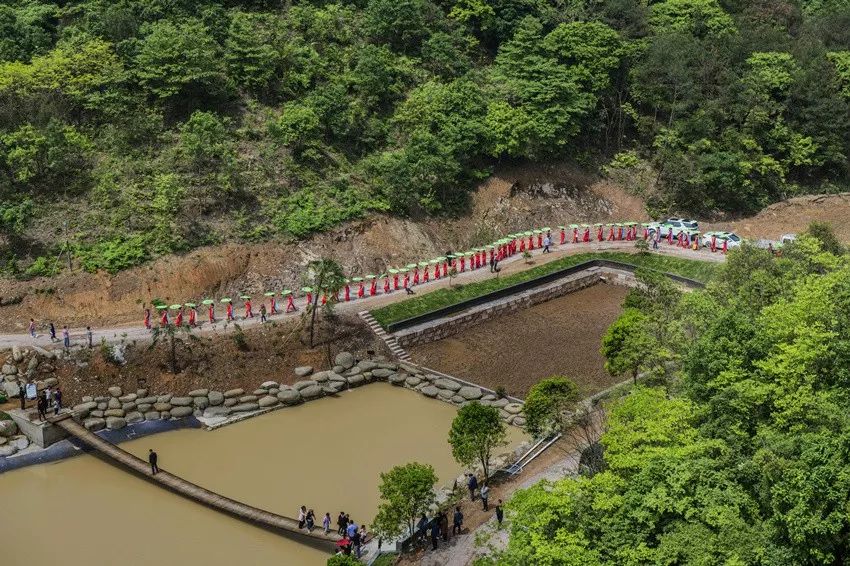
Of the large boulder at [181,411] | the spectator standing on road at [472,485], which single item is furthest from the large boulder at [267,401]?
the spectator standing on road at [472,485]

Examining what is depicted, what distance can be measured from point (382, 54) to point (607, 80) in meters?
14.5

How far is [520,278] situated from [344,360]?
12.0m

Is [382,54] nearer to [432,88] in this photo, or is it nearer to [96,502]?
[432,88]

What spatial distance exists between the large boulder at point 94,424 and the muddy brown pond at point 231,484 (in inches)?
61.9

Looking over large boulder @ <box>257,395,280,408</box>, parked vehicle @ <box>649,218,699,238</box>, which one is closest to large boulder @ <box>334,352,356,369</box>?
large boulder @ <box>257,395,280,408</box>

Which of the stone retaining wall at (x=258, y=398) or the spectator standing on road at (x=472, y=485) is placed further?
the stone retaining wall at (x=258, y=398)


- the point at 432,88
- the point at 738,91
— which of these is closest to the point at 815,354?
the point at 432,88

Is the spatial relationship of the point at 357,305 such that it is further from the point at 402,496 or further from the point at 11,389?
the point at 402,496

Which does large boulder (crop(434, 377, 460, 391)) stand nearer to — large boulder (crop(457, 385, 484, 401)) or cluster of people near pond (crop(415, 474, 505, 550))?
large boulder (crop(457, 385, 484, 401))

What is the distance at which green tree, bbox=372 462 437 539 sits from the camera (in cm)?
2677

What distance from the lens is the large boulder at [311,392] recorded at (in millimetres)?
38406

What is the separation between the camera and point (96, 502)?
31.3m

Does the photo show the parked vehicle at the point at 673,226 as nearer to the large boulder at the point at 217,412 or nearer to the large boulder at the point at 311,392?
the large boulder at the point at 311,392

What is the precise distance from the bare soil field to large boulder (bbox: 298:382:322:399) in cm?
516
